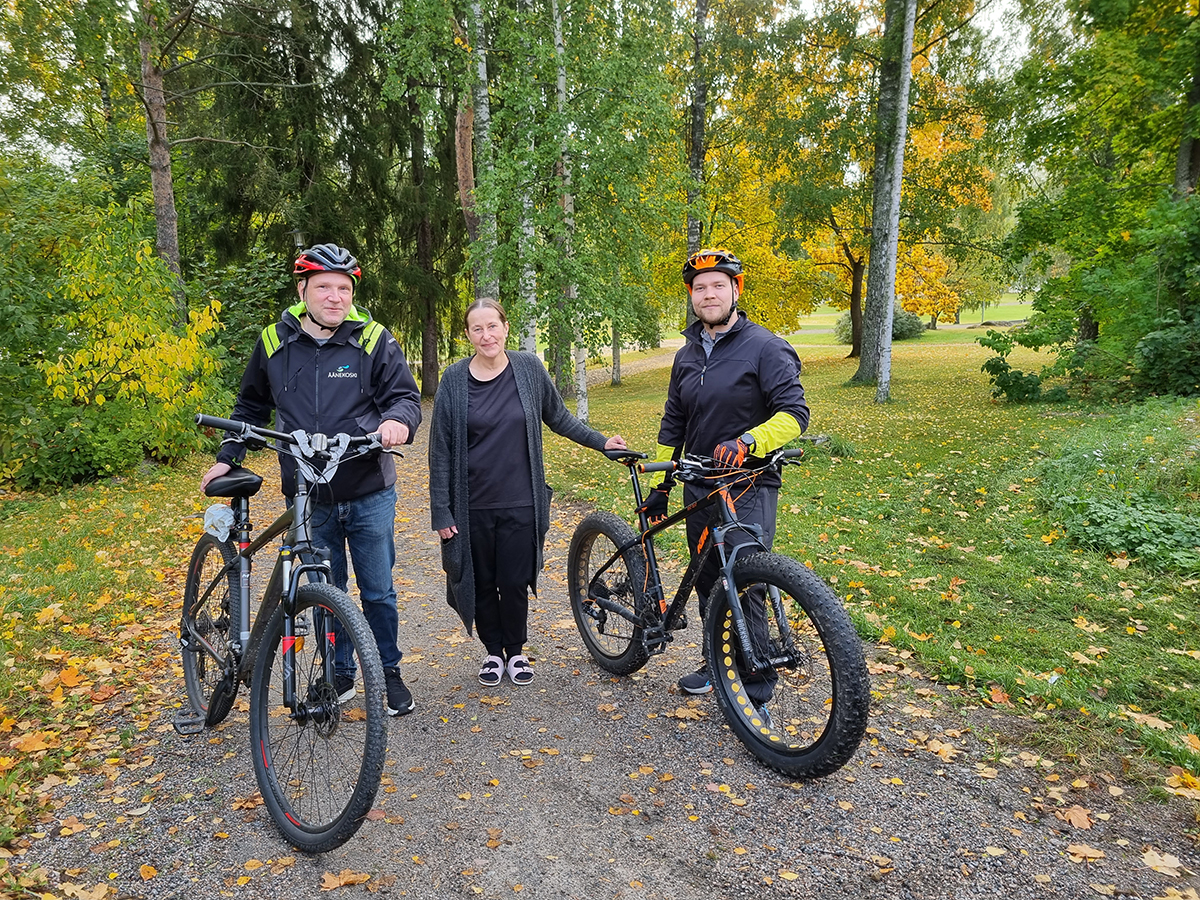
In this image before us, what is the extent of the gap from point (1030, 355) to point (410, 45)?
2012cm

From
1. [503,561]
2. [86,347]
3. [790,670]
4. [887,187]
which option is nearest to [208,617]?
[503,561]

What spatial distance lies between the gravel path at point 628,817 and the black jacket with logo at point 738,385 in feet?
4.57

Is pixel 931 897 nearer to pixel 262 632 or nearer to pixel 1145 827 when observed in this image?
pixel 1145 827

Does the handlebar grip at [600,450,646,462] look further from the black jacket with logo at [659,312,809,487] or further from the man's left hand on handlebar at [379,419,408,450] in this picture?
the man's left hand on handlebar at [379,419,408,450]

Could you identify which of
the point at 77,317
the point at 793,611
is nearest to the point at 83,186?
the point at 77,317

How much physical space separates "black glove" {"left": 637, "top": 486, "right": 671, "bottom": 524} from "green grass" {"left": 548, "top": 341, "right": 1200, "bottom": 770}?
5.64 feet

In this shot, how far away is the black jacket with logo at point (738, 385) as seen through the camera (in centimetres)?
332

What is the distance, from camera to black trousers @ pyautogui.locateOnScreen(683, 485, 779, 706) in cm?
319

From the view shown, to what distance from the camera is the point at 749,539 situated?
3234 mm

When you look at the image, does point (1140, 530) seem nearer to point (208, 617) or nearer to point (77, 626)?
point (208, 617)

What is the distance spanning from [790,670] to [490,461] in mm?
1786

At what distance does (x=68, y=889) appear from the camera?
2.49 metres

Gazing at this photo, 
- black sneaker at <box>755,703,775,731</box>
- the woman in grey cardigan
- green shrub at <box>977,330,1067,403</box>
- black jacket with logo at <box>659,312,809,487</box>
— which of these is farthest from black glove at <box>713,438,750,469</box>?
green shrub at <box>977,330,1067,403</box>

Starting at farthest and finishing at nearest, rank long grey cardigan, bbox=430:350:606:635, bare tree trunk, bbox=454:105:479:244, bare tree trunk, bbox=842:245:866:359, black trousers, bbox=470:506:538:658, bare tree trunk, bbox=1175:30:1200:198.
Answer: bare tree trunk, bbox=842:245:866:359 → bare tree trunk, bbox=454:105:479:244 → bare tree trunk, bbox=1175:30:1200:198 → black trousers, bbox=470:506:538:658 → long grey cardigan, bbox=430:350:606:635
